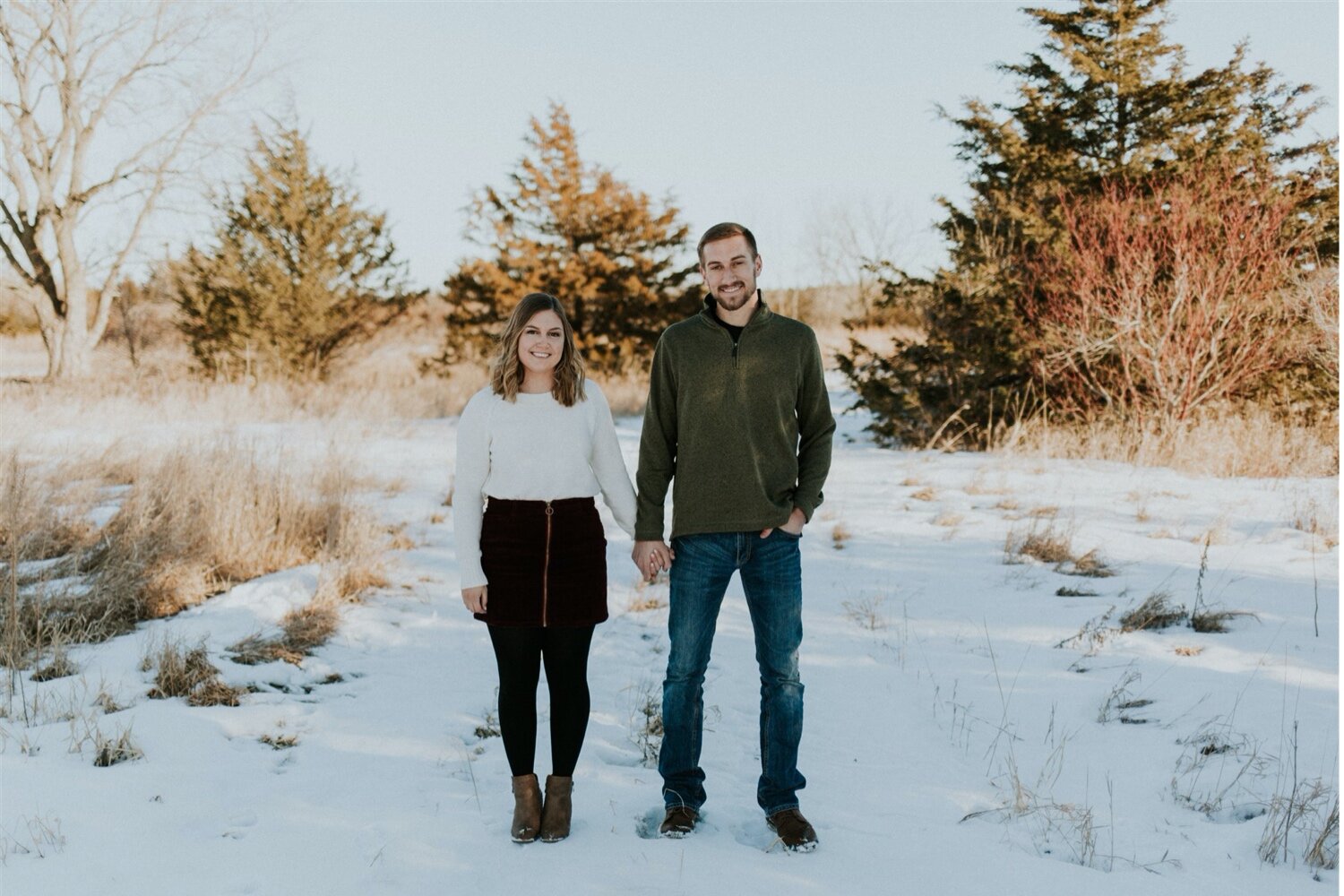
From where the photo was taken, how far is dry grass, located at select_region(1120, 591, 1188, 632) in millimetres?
4461

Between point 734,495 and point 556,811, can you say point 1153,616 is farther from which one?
point 556,811

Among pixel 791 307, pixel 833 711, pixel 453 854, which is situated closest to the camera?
pixel 453 854

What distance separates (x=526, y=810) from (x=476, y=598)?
69 cm

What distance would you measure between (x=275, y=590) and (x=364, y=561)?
1.85 feet

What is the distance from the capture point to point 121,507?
582 cm

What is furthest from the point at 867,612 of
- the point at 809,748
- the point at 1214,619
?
the point at 1214,619

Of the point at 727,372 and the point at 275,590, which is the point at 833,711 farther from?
the point at 275,590

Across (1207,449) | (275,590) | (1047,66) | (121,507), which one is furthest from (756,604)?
(1047,66)

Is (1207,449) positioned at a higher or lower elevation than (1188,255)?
lower

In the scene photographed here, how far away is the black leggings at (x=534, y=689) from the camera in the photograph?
2.71 m

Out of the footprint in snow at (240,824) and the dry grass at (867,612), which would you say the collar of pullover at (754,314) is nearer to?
the footprint in snow at (240,824)

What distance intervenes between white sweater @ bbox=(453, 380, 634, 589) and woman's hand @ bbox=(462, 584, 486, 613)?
0.7 inches

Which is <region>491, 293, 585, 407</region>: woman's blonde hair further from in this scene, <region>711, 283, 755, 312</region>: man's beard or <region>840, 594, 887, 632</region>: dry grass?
<region>840, 594, 887, 632</region>: dry grass

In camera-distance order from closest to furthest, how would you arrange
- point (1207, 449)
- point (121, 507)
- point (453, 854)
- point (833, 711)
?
point (453, 854)
point (833, 711)
point (121, 507)
point (1207, 449)
